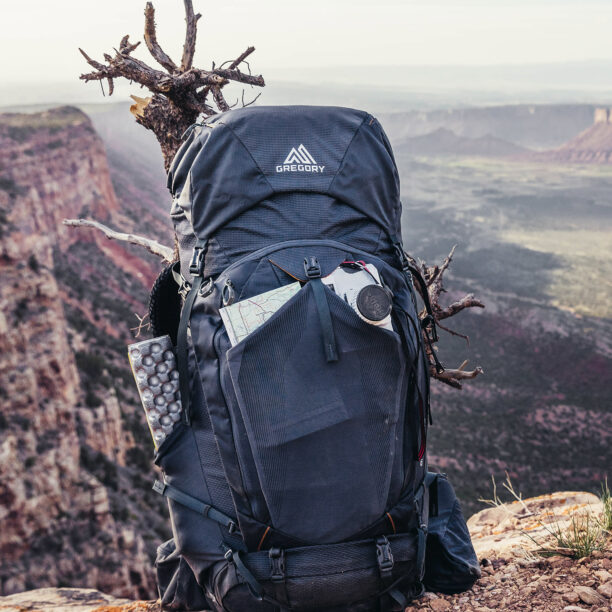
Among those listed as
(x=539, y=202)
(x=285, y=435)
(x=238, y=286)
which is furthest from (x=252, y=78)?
(x=539, y=202)

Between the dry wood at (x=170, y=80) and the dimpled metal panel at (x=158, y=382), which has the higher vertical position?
the dry wood at (x=170, y=80)

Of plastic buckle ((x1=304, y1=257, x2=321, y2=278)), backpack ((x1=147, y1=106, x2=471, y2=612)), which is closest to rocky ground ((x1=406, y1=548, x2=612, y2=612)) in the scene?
backpack ((x1=147, y1=106, x2=471, y2=612))

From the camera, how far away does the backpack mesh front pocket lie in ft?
5.36

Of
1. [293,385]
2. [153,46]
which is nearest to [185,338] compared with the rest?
[293,385]

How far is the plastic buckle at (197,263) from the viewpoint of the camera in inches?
72.6

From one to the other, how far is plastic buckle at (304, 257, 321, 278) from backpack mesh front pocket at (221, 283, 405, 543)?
0.14 ft

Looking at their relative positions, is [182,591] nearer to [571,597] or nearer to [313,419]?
[313,419]

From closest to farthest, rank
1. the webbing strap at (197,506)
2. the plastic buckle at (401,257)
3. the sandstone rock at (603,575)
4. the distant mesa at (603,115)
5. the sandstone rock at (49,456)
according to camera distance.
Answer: the webbing strap at (197,506) → the plastic buckle at (401,257) → the sandstone rock at (603,575) → the sandstone rock at (49,456) → the distant mesa at (603,115)

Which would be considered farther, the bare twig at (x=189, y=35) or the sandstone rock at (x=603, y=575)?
the bare twig at (x=189, y=35)

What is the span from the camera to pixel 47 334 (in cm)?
1139

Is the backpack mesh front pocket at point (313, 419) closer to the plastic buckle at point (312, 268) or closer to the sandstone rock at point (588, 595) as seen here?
the plastic buckle at point (312, 268)

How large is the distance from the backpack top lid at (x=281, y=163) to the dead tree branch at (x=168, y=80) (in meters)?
1.10

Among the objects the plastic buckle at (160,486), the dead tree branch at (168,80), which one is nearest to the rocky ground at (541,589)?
the plastic buckle at (160,486)

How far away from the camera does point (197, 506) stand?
1.80 m
